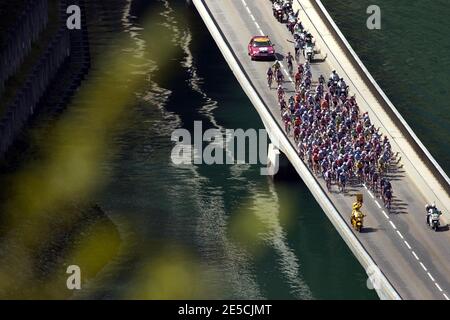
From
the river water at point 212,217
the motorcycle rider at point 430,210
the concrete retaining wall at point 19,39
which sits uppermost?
the motorcycle rider at point 430,210

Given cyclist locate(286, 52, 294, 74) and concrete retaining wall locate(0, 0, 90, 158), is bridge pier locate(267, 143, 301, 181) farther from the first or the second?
concrete retaining wall locate(0, 0, 90, 158)

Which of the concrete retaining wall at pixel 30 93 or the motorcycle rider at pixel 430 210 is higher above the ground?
the motorcycle rider at pixel 430 210

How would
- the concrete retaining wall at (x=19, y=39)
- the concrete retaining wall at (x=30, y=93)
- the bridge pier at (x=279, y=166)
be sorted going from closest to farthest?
the concrete retaining wall at (x=30, y=93), the bridge pier at (x=279, y=166), the concrete retaining wall at (x=19, y=39)

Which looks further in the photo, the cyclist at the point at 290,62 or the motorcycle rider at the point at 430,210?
the cyclist at the point at 290,62

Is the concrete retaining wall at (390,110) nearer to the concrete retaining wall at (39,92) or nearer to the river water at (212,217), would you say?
the river water at (212,217)

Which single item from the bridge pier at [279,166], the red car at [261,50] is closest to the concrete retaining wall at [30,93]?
the red car at [261,50]

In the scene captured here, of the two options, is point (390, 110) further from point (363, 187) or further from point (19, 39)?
point (19, 39)
